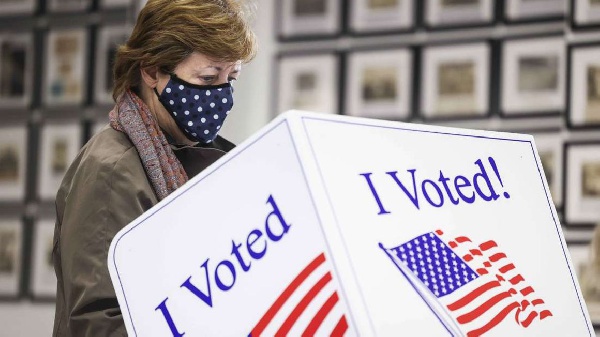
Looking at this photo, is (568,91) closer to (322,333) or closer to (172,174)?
(172,174)

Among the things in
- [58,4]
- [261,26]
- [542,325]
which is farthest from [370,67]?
[542,325]

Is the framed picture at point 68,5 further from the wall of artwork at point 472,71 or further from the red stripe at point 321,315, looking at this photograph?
the red stripe at point 321,315

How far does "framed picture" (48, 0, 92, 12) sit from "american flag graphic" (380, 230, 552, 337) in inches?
152

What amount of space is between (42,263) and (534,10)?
2770 mm

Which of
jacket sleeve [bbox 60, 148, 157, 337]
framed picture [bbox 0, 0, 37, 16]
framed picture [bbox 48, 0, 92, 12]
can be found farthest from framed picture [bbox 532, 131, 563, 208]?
framed picture [bbox 0, 0, 37, 16]

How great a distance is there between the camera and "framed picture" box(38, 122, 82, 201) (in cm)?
461

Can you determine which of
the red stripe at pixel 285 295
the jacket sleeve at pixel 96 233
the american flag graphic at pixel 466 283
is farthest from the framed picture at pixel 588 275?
the red stripe at pixel 285 295

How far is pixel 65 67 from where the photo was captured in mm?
4656

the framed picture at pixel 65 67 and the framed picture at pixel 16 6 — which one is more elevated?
the framed picture at pixel 16 6

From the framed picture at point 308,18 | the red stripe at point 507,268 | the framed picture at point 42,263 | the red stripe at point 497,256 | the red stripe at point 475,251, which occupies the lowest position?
the framed picture at point 42,263

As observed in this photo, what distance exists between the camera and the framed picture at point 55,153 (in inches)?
182

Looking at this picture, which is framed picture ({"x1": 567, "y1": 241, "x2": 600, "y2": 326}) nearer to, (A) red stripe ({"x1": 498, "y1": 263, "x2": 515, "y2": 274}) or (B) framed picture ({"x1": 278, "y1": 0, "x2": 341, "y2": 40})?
(B) framed picture ({"x1": 278, "y1": 0, "x2": 341, "y2": 40})

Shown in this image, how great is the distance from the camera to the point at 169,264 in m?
1.12

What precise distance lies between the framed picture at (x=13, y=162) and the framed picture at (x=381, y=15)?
192 centimetres
